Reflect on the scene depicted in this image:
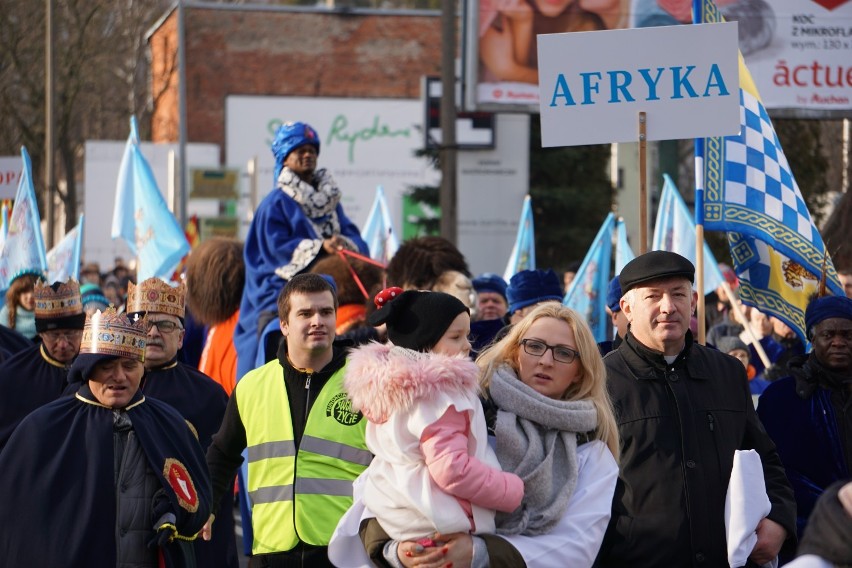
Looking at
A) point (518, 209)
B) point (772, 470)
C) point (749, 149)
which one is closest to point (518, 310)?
point (749, 149)

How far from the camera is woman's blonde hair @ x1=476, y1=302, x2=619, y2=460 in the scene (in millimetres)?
4457

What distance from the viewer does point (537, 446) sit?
4.29 meters

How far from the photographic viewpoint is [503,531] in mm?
4230

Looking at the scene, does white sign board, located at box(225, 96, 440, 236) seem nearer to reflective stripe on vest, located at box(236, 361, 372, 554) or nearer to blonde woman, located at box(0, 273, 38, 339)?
blonde woman, located at box(0, 273, 38, 339)

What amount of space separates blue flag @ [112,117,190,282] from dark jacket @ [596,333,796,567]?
7636mm

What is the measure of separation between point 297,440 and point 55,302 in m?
2.06

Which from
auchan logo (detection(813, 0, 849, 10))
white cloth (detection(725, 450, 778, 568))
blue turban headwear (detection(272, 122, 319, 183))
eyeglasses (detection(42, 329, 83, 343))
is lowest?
white cloth (detection(725, 450, 778, 568))

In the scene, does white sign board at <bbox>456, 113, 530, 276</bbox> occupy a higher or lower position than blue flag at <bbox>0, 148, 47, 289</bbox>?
higher

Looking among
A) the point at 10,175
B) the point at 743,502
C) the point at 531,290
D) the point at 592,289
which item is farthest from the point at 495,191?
the point at 743,502

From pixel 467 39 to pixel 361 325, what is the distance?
34.5ft

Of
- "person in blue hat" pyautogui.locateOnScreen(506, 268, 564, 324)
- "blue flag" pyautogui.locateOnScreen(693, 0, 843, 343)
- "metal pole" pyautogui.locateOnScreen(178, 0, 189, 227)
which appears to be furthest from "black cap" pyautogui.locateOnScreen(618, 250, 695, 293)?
"metal pole" pyautogui.locateOnScreen(178, 0, 189, 227)

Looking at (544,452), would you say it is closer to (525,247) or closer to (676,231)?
(676,231)

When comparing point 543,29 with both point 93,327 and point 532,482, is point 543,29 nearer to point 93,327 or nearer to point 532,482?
point 93,327

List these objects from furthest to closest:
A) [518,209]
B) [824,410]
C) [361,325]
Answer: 1. [518,209]
2. [361,325]
3. [824,410]
